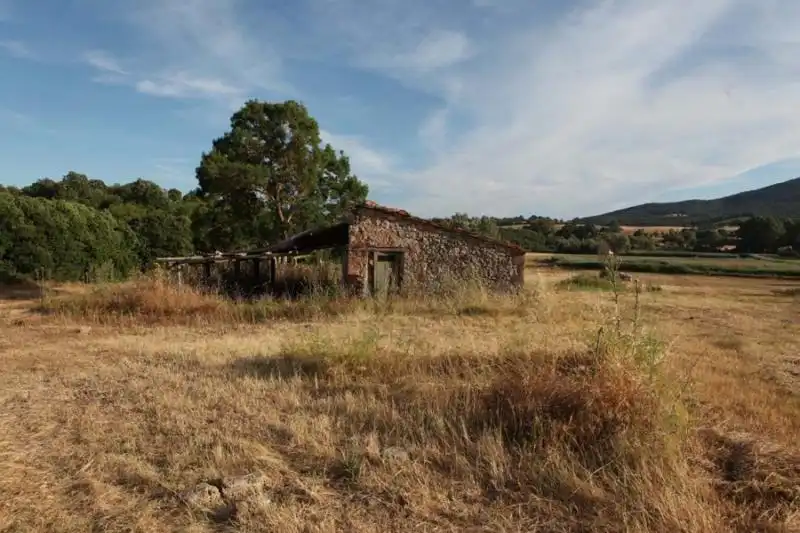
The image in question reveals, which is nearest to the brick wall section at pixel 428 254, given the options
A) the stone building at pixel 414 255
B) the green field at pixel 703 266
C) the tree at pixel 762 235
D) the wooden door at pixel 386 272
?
the stone building at pixel 414 255

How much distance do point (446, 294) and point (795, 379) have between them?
31.7ft

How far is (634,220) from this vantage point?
9094 cm

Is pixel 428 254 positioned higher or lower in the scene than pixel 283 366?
higher

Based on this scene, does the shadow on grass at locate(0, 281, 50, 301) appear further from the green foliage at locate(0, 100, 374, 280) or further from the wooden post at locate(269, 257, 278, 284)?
the wooden post at locate(269, 257, 278, 284)

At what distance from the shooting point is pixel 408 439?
4.68m

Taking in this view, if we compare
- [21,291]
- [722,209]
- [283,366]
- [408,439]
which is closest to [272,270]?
[21,291]

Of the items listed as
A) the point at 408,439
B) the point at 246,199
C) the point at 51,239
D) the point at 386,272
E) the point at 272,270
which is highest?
the point at 246,199

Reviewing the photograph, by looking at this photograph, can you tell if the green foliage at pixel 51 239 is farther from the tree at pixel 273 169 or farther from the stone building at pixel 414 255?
the stone building at pixel 414 255

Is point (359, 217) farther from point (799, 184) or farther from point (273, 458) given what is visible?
point (799, 184)

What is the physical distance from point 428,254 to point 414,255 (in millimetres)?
449

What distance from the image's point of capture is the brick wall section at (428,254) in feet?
56.1

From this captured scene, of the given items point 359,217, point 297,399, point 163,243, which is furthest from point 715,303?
point 163,243

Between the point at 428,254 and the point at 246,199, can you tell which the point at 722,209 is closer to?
the point at 246,199

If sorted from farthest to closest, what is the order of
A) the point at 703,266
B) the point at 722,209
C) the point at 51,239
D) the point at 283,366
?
the point at 722,209 → the point at 703,266 → the point at 51,239 → the point at 283,366
